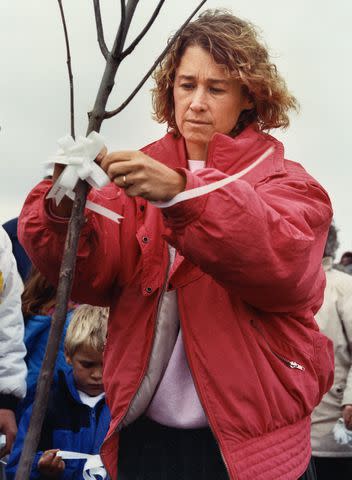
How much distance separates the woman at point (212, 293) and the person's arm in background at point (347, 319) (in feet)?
7.50

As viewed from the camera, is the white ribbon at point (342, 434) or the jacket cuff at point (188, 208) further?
the white ribbon at point (342, 434)

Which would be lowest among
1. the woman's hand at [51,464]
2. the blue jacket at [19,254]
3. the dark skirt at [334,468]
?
the dark skirt at [334,468]

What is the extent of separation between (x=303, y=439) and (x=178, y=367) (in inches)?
17.2

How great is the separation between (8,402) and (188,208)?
2.22m

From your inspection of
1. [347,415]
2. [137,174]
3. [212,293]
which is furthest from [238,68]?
[347,415]

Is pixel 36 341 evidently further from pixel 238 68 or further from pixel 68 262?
pixel 68 262

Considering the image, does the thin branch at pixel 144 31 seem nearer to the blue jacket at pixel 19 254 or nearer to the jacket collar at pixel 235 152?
the jacket collar at pixel 235 152

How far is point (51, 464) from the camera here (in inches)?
155

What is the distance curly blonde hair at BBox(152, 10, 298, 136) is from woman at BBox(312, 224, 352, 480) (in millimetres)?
2283

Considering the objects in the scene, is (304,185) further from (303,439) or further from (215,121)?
(303,439)

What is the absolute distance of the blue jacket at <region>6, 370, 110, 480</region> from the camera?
4062 millimetres

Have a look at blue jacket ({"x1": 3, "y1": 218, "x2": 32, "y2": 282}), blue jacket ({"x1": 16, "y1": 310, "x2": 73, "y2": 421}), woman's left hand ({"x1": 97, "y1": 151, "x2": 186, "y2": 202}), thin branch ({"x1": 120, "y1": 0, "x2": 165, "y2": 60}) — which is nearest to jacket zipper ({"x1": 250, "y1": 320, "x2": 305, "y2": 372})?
woman's left hand ({"x1": 97, "y1": 151, "x2": 186, "y2": 202})

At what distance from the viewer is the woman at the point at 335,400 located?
16.1 feet

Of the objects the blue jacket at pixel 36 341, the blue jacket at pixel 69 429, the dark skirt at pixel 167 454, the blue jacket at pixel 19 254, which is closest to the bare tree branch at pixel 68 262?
the dark skirt at pixel 167 454
